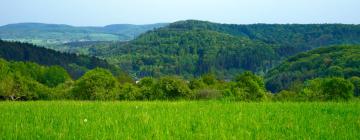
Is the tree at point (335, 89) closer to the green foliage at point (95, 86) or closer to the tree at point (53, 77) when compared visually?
the green foliage at point (95, 86)

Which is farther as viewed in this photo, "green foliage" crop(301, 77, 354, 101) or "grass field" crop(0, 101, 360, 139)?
"green foliage" crop(301, 77, 354, 101)

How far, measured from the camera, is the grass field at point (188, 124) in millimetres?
10438

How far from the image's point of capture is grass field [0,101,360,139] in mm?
10438

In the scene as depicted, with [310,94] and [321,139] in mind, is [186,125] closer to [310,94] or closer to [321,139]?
[321,139]

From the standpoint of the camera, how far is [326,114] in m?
14.6

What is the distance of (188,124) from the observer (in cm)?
1222

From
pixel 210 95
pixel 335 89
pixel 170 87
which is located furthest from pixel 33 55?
pixel 335 89

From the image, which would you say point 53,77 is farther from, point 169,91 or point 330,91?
point 330,91

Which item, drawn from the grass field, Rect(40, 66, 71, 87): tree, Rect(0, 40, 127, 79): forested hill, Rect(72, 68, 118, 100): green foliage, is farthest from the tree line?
Rect(0, 40, 127, 79): forested hill

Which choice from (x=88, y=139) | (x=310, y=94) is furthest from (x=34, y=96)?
(x=88, y=139)

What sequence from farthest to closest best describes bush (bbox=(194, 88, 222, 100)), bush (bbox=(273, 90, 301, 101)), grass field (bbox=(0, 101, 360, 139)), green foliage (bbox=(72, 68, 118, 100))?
green foliage (bbox=(72, 68, 118, 100)), bush (bbox=(194, 88, 222, 100)), bush (bbox=(273, 90, 301, 101)), grass field (bbox=(0, 101, 360, 139))

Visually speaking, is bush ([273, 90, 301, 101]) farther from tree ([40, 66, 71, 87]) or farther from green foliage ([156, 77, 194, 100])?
tree ([40, 66, 71, 87])

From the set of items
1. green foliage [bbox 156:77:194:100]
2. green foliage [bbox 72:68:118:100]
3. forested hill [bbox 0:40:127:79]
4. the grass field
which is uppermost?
the grass field

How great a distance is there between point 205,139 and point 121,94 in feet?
101
